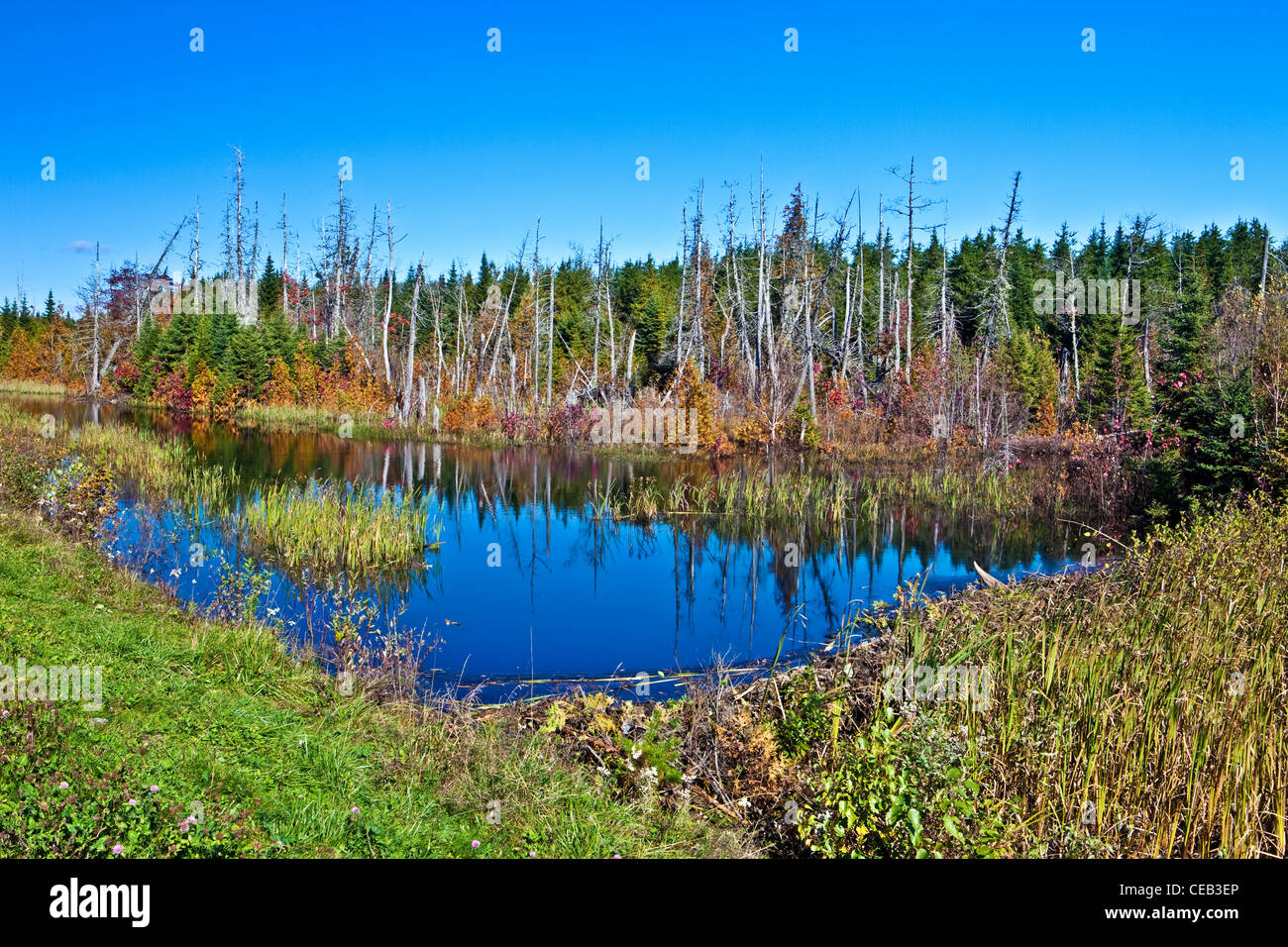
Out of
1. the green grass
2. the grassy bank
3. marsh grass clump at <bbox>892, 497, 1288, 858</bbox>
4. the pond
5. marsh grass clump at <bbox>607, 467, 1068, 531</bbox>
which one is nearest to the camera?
the green grass

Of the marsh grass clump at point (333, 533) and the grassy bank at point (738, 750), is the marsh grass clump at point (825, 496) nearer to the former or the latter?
the marsh grass clump at point (333, 533)

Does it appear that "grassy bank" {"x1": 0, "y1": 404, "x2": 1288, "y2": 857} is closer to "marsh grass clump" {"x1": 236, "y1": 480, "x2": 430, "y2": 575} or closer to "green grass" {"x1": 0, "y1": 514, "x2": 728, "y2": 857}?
"green grass" {"x1": 0, "y1": 514, "x2": 728, "y2": 857}

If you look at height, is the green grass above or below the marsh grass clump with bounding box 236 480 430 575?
below

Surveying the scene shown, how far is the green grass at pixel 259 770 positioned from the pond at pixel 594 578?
172 cm

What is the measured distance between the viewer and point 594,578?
40.9 feet

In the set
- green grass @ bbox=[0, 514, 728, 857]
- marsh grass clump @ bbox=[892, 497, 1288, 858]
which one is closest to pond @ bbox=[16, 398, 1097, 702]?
green grass @ bbox=[0, 514, 728, 857]

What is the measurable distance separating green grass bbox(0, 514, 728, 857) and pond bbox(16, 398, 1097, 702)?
172 cm

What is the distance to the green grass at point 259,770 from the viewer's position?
3.72 meters

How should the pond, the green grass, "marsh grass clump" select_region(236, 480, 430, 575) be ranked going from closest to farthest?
the green grass → the pond → "marsh grass clump" select_region(236, 480, 430, 575)

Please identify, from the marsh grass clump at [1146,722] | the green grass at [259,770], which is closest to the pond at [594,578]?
the green grass at [259,770]

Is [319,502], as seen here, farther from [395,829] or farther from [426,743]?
[395,829]

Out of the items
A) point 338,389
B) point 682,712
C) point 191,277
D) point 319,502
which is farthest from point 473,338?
point 682,712

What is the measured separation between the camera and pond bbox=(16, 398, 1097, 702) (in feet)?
29.4

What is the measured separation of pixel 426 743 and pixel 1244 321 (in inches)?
1241
